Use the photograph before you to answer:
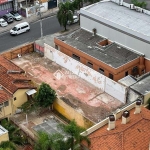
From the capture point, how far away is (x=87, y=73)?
5062cm

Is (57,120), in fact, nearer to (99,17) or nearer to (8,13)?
(99,17)

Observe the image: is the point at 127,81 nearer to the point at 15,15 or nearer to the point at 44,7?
the point at 15,15

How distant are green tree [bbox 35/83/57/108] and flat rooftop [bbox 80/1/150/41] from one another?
553 inches

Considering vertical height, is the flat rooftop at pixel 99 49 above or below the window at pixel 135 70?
above

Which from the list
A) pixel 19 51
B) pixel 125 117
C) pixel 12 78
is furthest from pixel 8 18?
pixel 125 117

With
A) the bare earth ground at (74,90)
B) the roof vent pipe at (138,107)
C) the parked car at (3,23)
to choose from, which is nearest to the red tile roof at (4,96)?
the bare earth ground at (74,90)

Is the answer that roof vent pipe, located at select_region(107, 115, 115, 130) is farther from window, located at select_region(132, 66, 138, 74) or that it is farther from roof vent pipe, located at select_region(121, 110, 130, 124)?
window, located at select_region(132, 66, 138, 74)

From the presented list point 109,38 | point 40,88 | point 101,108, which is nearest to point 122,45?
point 109,38

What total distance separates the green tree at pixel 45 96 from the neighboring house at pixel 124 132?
A: 960cm

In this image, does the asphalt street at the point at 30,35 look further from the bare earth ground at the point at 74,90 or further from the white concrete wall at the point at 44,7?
the bare earth ground at the point at 74,90

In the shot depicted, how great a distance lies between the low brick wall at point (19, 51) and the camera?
56394 mm

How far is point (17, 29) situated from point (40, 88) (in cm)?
2219

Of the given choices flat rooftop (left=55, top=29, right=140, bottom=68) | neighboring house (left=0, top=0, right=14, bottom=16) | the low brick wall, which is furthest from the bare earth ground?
neighboring house (left=0, top=0, right=14, bottom=16)

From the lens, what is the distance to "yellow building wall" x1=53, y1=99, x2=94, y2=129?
142ft
